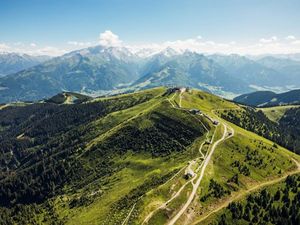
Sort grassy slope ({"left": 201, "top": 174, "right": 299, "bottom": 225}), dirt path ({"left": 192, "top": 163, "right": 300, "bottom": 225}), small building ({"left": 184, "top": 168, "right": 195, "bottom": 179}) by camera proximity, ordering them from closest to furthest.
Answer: grassy slope ({"left": 201, "top": 174, "right": 299, "bottom": 225}), dirt path ({"left": 192, "top": 163, "right": 300, "bottom": 225}), small building ({"left": 184, "top": 168, "right": 195, "bottom": 179})

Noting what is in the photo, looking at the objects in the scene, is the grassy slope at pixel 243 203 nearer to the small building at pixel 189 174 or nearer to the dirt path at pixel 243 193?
the dirt path at pixel 243 193

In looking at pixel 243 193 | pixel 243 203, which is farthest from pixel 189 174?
pixel 243 203

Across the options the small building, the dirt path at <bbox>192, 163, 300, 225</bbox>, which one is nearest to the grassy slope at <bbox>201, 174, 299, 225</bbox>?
the dirt path at <bbox>192, 163, 300, 225</bbox>

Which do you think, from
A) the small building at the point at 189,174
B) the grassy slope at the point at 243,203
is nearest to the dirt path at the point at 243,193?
the grassy slope at the point at 243,203

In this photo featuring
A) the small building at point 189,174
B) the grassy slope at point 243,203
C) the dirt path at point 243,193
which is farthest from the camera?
the small building at point 189,174

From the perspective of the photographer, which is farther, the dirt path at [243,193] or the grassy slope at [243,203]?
the dirt path at [243,193]

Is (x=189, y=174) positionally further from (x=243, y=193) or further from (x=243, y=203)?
(x=243, y=203)

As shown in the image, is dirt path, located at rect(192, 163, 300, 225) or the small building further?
the small building

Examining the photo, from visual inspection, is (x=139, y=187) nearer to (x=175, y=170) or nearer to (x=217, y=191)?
(x=175, y=170)

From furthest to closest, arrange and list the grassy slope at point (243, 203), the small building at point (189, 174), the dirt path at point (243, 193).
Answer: the small building at point (189, 174), the dirt path at point (243, 193), the grassy slope at point (243, 203)

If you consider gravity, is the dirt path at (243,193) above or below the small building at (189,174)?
below

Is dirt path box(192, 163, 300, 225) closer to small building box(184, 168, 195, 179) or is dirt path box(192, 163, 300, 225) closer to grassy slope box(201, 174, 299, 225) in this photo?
grassy slope box(201, 174, 299, 225)
